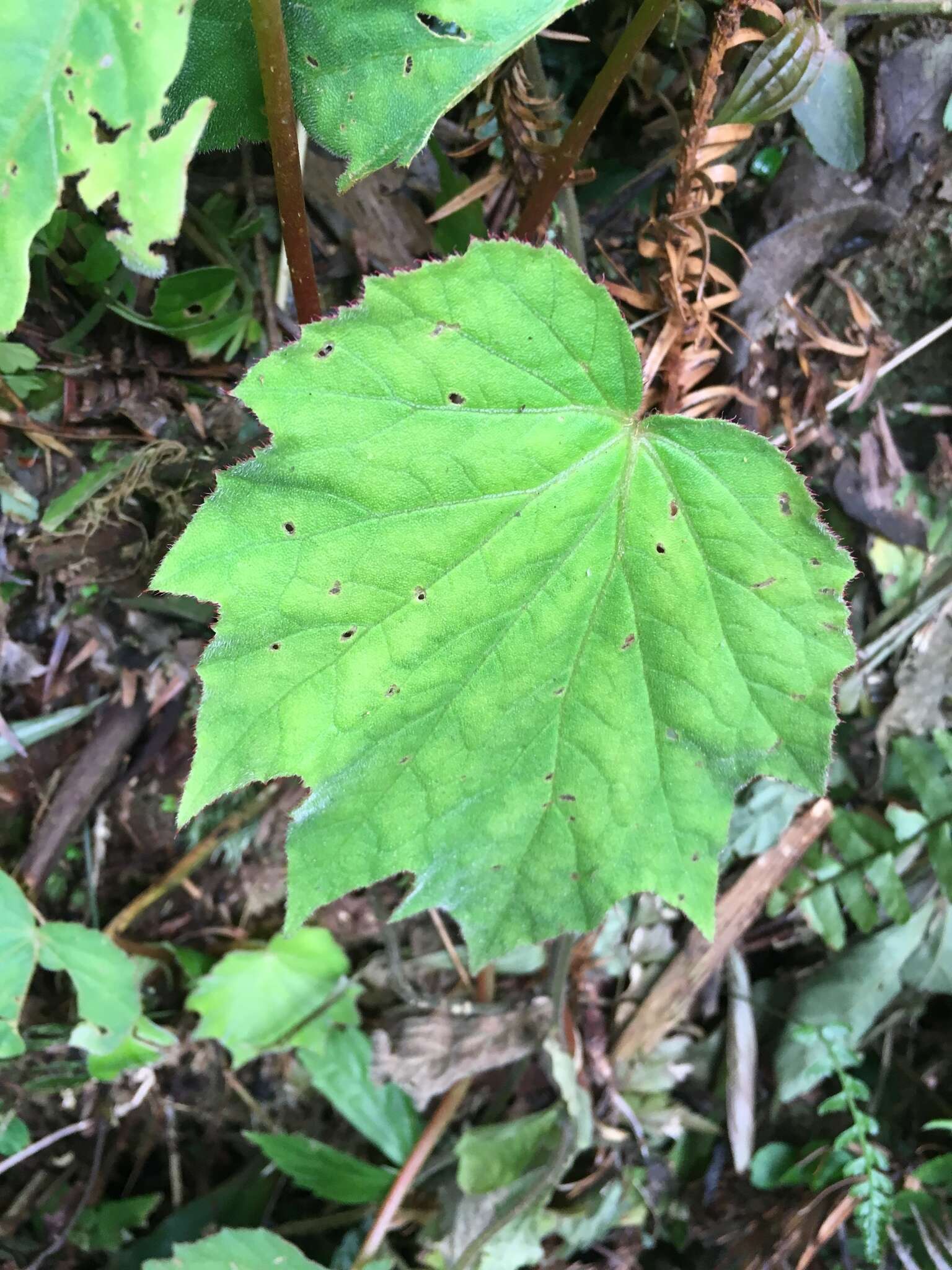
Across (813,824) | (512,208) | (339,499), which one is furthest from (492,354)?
(813,824)

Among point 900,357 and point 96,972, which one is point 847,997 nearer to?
point 900,357

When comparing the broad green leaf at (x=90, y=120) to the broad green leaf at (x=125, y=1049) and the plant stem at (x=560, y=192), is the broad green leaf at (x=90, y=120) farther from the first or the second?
the broad green leaf at (x=125, y=1049)

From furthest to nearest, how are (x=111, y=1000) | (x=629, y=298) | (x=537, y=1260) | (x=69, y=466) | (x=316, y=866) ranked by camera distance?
(x=537, y=1260) → (x=111, y=1000) → (x=69, y=466) → (x=629, y=298) → (x=316, y=866)

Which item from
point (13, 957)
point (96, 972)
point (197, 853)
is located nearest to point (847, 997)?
point (197, 853)

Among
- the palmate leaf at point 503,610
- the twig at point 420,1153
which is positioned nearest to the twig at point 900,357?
the palmate leaf at point 503,610

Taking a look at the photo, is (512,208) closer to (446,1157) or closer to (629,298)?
(629,298)

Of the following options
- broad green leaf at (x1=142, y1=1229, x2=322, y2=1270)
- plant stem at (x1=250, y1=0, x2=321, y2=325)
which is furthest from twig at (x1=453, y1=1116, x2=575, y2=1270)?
plant stem at (x1=250, y1=0, x2=321, y2=325)
